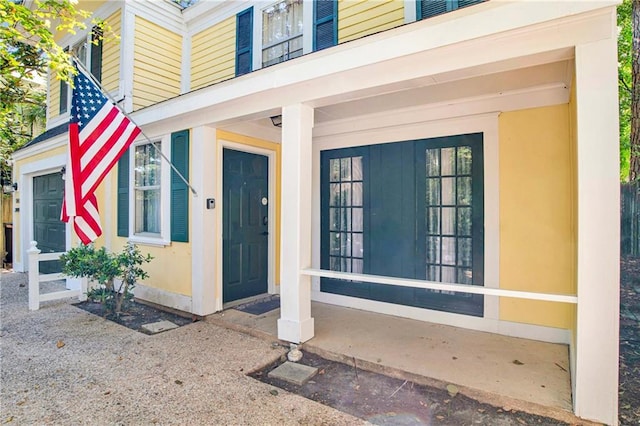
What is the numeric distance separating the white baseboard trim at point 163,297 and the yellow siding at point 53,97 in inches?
200

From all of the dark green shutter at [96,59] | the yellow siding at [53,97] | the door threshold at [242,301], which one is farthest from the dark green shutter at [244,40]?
the yellow siding at [53,97]

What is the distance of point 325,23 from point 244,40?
62.8 inches

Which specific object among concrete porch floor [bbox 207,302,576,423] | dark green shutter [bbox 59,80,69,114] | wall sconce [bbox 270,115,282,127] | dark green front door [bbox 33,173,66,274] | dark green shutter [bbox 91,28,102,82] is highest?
dark green shutter [bbox 91,28,102,82]

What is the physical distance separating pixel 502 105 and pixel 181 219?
4096mm

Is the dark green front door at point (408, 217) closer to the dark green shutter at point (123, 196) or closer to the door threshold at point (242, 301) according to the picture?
the door threshold at point (242, 301)

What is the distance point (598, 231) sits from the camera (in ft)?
6.79

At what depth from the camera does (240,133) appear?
181 inches

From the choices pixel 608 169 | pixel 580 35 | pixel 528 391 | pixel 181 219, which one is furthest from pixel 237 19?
pixel 528 391

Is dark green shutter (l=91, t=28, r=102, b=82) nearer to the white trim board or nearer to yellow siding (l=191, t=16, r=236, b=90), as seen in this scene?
yellow siding (l=191, t=16, r=236, b=90)

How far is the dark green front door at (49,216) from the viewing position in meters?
6.73

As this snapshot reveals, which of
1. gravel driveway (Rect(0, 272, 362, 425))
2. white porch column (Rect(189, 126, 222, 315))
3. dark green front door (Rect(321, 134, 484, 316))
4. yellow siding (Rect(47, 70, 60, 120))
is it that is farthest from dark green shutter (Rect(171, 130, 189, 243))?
yellow siding (Rect(47, 70, 60, 120))

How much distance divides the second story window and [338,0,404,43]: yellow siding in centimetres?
73

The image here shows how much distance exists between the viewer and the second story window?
4.86m

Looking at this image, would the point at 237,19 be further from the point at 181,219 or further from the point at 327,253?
the point at 327,253
